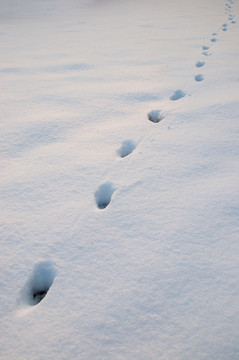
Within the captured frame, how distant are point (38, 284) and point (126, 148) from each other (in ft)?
3.49

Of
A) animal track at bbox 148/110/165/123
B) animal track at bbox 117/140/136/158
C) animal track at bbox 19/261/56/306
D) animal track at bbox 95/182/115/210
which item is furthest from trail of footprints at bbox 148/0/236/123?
animal track at bbox 19/261/56/306

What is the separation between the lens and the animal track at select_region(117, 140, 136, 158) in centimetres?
154

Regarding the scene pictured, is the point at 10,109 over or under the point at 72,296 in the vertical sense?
over

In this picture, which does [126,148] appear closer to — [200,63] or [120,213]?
[120,213]

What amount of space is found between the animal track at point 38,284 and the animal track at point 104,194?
431 millimetres

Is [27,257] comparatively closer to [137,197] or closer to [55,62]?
[137,197]

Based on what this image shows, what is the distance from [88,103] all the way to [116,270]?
1.65 metres

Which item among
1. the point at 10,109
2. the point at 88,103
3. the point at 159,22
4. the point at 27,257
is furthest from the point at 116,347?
the point at 159,22

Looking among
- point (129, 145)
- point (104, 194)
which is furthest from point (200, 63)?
point (104, 194)

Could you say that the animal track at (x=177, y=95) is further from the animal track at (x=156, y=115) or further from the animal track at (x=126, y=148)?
the animal track at (x=126, y=148)

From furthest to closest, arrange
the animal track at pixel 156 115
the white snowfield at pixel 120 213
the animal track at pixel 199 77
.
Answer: the animal track at pixel 199 77 → the animal track at pixel 156 115 → the white snowfield at pixel 120 213

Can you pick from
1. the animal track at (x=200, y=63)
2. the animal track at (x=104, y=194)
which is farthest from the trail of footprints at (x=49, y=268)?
the animal track at (x=200, y=63)

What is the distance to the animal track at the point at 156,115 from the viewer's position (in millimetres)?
1831

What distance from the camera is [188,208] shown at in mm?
1137
